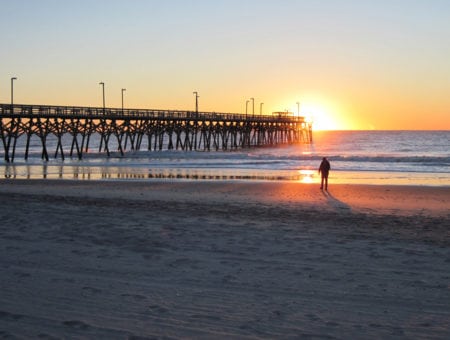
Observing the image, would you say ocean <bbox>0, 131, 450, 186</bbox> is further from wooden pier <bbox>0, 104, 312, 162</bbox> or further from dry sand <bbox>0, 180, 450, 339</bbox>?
dry sand <bbox>0, 180, 450, 339</bbox>

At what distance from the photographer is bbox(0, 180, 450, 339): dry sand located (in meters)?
4.48

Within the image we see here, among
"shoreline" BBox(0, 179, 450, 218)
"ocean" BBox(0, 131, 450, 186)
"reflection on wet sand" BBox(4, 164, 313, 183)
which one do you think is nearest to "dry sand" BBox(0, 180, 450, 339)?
"shoreline" BBox(0, 179, 450, 218)

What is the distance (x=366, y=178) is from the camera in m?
24.2

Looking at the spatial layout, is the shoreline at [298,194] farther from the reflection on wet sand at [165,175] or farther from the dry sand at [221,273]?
the reflection on wet sand at [165,175]

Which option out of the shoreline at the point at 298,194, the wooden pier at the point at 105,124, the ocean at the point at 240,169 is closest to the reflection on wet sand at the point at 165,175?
the ocean at the point at 240,169

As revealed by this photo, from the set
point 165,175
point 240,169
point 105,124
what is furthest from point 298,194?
point 105,124

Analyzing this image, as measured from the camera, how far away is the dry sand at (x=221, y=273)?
4.48 meters

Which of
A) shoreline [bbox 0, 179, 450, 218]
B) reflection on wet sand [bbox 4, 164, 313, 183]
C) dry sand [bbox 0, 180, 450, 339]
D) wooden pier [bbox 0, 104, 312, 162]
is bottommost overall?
dry sand [bbox 0, 180, 450, 339]

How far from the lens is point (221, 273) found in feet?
20.0

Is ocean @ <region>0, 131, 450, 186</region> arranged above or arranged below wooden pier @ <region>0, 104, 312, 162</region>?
below

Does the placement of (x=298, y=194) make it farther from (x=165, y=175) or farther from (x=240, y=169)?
(x=240, y=169)

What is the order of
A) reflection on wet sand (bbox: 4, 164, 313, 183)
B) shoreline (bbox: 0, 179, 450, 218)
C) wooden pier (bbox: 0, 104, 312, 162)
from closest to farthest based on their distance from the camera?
shoreline (bbox: 0, 179, 450, 218) < reflection on wet sand (bbox: 4, 164, 313, 183) < wooden pier (bbox: 0, 104, 312, 162)

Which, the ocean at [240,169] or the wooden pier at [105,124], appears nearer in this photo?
the ocean at [240,169]

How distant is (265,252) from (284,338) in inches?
119
